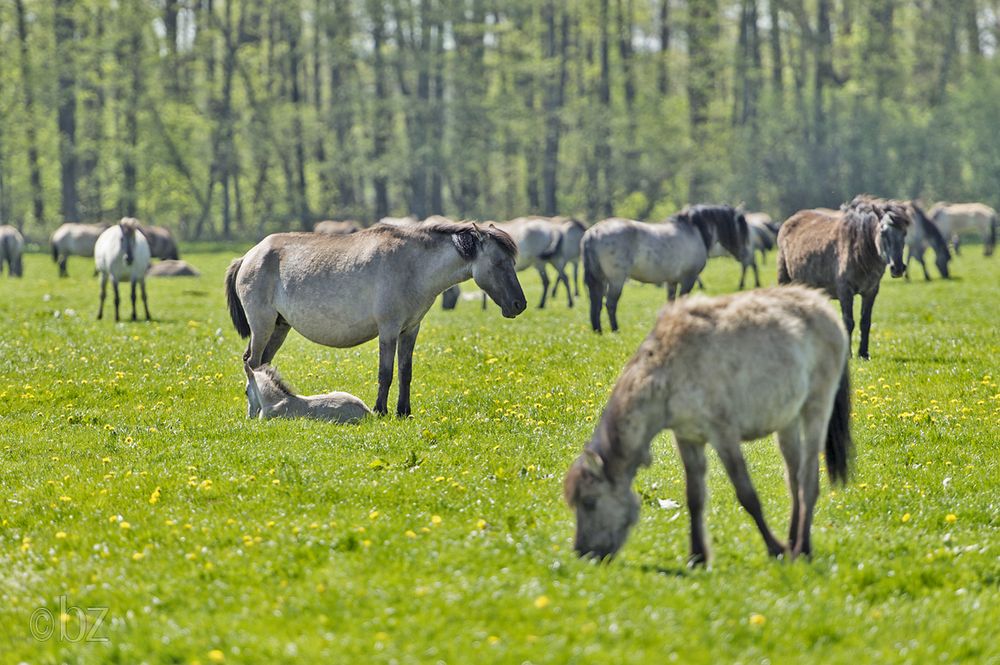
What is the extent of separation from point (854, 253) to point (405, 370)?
8662 mm

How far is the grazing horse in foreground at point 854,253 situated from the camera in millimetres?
17719

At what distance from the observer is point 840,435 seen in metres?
8.39

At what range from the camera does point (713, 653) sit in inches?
241

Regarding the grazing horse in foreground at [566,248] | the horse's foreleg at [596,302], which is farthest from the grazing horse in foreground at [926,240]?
the horse's foreleg at [596,302]

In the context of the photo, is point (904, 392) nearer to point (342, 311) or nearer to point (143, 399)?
point (342, 311)

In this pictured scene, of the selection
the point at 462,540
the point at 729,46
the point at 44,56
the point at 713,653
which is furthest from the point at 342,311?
the point at 729,46

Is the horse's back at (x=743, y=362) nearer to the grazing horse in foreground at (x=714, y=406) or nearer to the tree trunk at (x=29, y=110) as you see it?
the grazing horse in foreground at (x=714, y=406)

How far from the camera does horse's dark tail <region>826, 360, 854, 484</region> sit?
27.3 feet

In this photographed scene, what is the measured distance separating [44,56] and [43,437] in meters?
55.5

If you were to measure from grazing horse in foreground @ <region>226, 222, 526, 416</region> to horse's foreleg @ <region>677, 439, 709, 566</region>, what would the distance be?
18.2 feet

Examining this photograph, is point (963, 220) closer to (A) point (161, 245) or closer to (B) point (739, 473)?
(A) point (161, 245)

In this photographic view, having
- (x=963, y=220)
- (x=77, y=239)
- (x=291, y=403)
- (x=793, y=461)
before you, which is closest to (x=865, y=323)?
(x=291, y=403)

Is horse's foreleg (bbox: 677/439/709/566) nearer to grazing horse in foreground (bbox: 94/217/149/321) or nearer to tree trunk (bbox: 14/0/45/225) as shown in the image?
grazing horse in foreground (bbox: 94/217/149/321)

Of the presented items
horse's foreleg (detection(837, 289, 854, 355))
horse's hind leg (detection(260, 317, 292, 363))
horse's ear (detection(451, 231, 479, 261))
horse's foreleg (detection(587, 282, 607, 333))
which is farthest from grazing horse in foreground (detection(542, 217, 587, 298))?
horse's ear (detection(451, 231, 479, 261))
